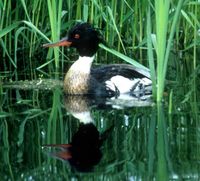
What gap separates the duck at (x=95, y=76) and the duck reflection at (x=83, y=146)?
84 centimetres

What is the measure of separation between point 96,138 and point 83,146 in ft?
0.74

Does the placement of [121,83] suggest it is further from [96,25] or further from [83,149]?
[83,149]

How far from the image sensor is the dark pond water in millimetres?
5133

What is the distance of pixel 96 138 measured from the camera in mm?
6156

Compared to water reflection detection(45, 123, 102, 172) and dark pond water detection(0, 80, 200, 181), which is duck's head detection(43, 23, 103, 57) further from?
water reflection detection(45, 123, 102, 172)

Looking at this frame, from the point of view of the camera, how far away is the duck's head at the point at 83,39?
8.59 metres

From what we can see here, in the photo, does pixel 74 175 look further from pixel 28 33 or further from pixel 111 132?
pixel 28 33

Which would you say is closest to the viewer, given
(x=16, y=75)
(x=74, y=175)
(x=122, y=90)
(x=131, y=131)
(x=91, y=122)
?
(x=74, y=175)

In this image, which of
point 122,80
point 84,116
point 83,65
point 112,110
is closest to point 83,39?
point 83,65

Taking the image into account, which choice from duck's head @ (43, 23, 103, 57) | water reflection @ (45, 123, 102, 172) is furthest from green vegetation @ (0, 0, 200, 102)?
water reflection @ (45, 123, 102, 172)

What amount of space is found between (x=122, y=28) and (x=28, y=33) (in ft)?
3.70

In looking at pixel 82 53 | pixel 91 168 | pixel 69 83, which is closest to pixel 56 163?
pixel 91 168

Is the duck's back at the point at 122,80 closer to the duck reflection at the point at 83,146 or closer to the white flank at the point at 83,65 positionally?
the white flank at the point at 83,65

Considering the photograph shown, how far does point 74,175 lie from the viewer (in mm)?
5055
